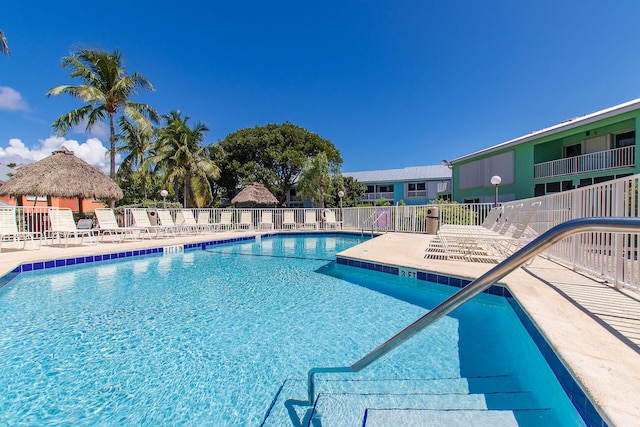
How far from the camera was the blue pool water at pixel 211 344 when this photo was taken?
2.07m

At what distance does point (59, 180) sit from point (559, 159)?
72.9 feet

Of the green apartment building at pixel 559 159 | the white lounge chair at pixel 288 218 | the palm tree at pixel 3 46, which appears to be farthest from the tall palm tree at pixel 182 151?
the green apartment building at pixel 559 159

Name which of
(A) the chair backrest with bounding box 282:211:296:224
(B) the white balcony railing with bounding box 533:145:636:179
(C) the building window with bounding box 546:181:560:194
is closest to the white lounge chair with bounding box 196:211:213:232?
(A) the chair backrest with bounding box 282:211:296:224

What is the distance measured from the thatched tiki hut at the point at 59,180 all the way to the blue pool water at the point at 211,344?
758 centimetres

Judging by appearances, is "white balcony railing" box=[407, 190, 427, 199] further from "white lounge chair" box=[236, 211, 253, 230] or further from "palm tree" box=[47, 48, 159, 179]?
"palm tree" box=[47, 48, 159, 179]

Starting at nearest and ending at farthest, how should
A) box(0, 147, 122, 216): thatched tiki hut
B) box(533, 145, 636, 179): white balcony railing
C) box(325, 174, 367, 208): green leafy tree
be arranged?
box(0, 147, 122, 216): thatched tiki hut
box(533, 145, 636, 179): white balcony railing
box(325, 174, 367, 208): green leafy tree

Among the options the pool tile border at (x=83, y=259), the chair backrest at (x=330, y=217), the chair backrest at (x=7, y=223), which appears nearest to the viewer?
the pool tile border at (x=83, y=259)

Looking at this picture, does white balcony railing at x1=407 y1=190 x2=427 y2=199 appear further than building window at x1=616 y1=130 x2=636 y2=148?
Yes

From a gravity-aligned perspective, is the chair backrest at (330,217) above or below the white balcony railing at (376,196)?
below

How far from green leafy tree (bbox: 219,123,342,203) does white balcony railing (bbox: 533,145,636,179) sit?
607 inches

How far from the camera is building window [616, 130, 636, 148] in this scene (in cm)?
1245

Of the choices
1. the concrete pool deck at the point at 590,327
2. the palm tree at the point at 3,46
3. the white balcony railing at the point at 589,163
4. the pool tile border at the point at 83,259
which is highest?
the palm tree at the point at 3,46

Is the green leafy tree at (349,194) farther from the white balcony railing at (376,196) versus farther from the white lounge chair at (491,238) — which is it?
the white lounge chair at (491,238)

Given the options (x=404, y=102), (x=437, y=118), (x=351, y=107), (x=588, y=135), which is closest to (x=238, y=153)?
(x=351, y=107)
